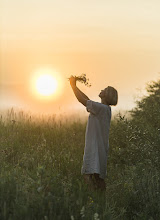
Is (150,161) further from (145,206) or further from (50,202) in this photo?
(50,202)

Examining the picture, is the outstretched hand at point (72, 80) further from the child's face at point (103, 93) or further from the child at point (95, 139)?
the child's face at point (103, 93)

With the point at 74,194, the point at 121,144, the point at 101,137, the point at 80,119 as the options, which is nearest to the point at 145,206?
the point at 101,137

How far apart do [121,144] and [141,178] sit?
304 cm

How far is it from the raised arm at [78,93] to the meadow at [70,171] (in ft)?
3.75

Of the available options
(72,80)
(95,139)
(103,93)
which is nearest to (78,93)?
(72,80)

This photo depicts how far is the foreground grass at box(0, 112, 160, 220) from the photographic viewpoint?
14.1 feet

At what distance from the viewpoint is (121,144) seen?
9484 mm

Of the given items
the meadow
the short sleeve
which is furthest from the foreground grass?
the short sleeve

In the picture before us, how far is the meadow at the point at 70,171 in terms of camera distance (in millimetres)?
4324

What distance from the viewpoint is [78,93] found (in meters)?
5.59

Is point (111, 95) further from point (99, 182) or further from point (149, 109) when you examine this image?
point (149, 109)

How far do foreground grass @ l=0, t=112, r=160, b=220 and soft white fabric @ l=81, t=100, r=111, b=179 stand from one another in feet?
1.09

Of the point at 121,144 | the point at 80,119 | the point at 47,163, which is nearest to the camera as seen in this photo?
the point at 47,163

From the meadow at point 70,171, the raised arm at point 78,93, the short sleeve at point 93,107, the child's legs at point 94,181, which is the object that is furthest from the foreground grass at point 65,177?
the raised arm at point 78,93
